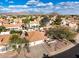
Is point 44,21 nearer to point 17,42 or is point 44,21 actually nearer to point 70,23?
point 70,23

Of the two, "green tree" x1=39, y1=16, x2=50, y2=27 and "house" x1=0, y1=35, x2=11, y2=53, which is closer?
"house" x1=0, y1=35, x2=11, y2=53

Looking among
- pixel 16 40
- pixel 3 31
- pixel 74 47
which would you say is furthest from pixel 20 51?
pixel 74 47

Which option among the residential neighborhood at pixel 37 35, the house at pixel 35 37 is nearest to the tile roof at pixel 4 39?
the residential neighborhood at pixel 37 35

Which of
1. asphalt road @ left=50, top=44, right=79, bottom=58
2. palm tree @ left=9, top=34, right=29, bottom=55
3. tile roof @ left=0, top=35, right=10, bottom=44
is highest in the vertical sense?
tile roof @ left=0, top=35, right=10, bottom=44

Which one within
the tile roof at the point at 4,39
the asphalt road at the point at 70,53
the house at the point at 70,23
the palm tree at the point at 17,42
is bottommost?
the asphalt road at the point at 70,53

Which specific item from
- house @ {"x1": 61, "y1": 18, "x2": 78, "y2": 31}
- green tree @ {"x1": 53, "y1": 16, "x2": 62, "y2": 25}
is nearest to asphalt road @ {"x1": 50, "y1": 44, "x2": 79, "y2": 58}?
house @ {"x1": 61, "y1": 18, "x2": 78, "y2": 31}

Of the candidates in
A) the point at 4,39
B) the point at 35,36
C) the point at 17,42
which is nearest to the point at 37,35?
the point at 35,36

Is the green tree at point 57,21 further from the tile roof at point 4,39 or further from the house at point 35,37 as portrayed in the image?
the tile roof at point 4,39

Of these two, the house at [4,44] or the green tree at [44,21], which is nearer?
the house at [4,44]

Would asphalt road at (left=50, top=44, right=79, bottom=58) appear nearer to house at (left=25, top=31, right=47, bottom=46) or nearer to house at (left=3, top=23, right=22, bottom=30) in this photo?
house at (left=25, top=31, right=47, bottom=46)
